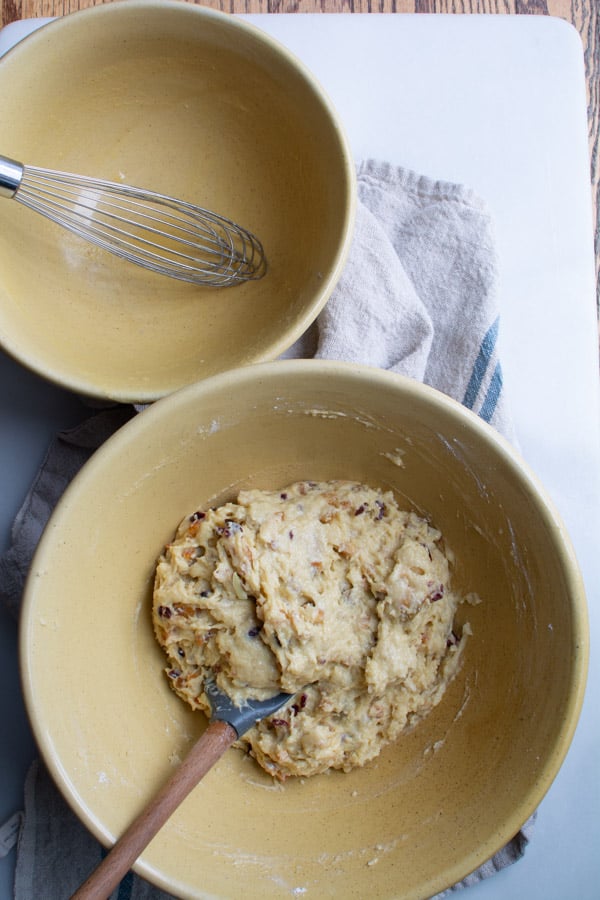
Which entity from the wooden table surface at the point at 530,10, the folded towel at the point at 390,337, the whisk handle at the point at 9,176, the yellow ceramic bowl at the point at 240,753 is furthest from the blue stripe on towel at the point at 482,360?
the whisk handle at the point at 9,176

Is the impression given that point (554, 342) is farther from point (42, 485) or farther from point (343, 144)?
point (42, 485)

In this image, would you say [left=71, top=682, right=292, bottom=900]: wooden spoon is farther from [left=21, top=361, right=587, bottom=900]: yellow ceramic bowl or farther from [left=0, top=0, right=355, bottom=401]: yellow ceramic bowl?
[left=0, top=0, right=355, bottom=401]: yellow ceramic bowl

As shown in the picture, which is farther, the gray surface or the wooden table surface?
the wooden table surface

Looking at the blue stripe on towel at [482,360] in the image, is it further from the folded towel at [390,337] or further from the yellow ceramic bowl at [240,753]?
the yellow ceramic bowl at [240,753]

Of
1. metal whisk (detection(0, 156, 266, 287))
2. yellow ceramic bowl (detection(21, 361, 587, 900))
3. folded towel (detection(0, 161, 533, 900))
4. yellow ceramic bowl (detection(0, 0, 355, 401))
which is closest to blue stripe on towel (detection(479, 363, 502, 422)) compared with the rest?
folded towel (detection(0, 161, 533, 900))

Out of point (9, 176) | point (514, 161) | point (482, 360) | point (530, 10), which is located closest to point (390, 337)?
Result: point (482, 360)

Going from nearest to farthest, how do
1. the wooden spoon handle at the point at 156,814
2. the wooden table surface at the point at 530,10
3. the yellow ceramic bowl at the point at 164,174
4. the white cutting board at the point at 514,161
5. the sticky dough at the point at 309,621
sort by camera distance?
the wooden spoon handle at the point at 156,814 < the sticky dough at the point at 309,621 < the yellow ceramic bowl at the point at 164,174 < the white cutting board at the point at 514,161 < the wooden table surface at the point at 530,10

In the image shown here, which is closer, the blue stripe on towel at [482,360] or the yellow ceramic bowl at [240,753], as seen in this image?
the yellow ceramic bowl at [240,753]
